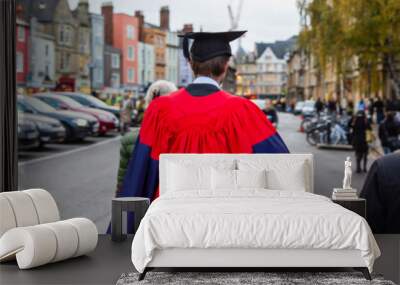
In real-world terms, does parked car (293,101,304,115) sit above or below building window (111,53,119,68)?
below

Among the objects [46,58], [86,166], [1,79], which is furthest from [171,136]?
[86,166]

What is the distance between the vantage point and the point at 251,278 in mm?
3434

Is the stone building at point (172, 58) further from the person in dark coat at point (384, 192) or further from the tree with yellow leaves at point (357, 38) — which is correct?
the person in dark coat at point (384, 192)

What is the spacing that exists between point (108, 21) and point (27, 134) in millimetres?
1523

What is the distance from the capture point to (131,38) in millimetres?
8469

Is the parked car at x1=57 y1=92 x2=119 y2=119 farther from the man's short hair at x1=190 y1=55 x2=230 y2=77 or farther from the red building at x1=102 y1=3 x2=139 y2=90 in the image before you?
the man's short hair at x1=190 y1=55 x2=230 y2=77

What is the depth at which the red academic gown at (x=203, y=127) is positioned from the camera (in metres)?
3.72

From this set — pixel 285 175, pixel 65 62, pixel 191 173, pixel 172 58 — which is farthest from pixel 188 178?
pixel 65 62

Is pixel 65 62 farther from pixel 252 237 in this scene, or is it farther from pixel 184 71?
pixel 252 237

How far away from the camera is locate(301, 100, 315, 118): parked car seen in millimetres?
7809

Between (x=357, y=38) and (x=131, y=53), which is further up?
(x=357, y=38)

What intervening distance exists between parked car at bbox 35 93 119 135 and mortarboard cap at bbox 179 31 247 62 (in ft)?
13.7

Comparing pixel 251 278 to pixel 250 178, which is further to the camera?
pixel 250 178

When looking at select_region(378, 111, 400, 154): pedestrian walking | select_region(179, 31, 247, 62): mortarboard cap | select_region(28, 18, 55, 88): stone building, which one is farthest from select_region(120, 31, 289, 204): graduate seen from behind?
select_region(378, 111, 400, 154): pedestrian walking
